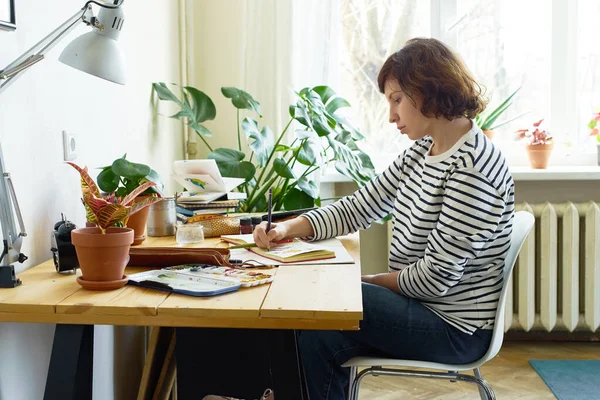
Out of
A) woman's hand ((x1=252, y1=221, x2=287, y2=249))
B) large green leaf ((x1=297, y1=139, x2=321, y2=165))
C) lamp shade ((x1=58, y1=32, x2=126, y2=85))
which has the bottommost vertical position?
woman's hand ((x1=252, y1=221, x2=287, y2=249))

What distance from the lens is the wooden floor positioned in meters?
2.60

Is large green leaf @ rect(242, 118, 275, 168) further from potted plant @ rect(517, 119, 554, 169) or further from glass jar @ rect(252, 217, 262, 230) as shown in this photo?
potted plant @ rect(517, 119, 554, 169)

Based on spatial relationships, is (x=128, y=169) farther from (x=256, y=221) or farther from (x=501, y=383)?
(x=501, y=383)

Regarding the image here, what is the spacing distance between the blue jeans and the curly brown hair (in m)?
0.48

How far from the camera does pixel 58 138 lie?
5.18 ft

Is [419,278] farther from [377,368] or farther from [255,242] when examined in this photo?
[255,242]

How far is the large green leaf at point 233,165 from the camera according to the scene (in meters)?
2.36

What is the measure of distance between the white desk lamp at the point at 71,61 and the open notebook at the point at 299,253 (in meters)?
0.48

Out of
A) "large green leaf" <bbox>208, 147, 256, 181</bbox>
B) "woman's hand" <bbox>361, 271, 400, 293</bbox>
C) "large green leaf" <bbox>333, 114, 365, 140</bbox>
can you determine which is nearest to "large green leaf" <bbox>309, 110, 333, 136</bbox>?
"large green leaf" <bbox>333, 114, 365, 140</bbox>

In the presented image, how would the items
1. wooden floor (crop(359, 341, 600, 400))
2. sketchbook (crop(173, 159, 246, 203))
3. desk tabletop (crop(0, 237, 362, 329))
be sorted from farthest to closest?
1. wooden floor (crop(359, 341, 600, 400))
2. sketchbook (crop(173, 159, 246, 203))
3. desk tabletop (crop(0, 237, 362, 329))

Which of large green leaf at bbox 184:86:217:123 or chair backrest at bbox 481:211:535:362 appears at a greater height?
large green leaf at bbox 184:86:217:123

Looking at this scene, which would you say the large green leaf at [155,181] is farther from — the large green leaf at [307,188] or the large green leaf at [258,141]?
the large green leaf at [307,188]

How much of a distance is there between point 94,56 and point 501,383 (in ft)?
6.78

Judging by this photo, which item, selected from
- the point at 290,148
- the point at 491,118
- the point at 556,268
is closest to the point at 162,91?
the point at 290,148
